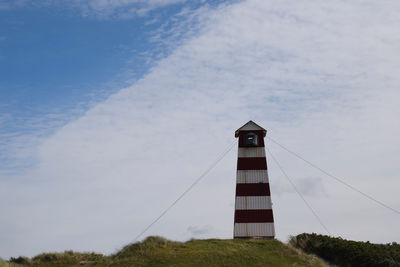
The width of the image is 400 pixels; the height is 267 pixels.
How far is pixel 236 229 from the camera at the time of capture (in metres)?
31.5

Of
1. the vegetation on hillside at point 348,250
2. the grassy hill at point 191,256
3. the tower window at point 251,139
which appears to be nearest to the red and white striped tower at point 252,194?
the tower window at point 251,139

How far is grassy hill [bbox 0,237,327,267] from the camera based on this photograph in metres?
25.5

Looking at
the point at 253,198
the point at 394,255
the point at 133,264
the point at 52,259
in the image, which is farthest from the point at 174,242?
the point at 394,255

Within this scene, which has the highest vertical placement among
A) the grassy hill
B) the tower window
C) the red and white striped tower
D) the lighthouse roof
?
the lighthouse roof

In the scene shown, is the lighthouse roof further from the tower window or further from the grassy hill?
the grassy hill

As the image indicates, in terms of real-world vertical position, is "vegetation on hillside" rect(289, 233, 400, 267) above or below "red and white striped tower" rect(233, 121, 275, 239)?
below

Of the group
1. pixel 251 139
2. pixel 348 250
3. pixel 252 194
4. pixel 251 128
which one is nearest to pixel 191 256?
pixel 252 194

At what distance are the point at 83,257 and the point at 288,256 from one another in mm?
14939

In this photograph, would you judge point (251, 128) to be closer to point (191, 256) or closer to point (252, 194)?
point (252, 194)

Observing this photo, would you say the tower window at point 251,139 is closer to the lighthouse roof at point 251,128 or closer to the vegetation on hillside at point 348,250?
the lighthouse roof at point 251,128

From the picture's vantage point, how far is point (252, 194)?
105 feet

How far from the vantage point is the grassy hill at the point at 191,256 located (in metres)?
25.5

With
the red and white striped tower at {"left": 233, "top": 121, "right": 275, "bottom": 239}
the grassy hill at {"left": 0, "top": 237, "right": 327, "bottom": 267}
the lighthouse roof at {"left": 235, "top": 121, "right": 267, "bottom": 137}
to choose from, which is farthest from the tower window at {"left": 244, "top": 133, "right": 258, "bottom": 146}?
the grassy hill at {"left": 0, "top": 237, "right": 327, "bottom": 267}

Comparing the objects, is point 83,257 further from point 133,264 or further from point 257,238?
point 257,238
